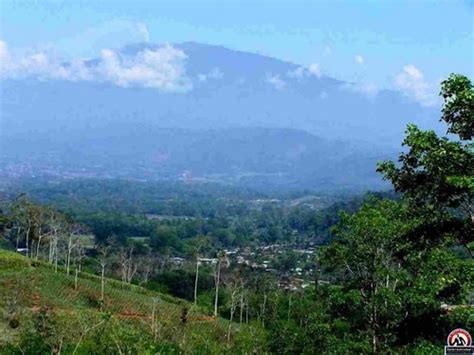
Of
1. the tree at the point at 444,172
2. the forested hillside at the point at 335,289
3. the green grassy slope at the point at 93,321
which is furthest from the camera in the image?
the green grassy slope at the point at 93,321

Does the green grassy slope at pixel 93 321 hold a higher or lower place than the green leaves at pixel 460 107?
lower

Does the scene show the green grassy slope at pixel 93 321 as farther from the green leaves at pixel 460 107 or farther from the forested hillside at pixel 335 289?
the green leaves at pixel 460 107

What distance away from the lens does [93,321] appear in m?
18.9

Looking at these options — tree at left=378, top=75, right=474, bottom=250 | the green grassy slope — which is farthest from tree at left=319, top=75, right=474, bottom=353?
the green grassy slope

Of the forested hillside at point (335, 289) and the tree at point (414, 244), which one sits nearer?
the tree at point (414, 244)

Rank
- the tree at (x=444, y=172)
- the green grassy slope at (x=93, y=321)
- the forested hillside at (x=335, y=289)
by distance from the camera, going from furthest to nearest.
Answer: the green grassy slope at (x=93, y=321) < the forested hillside at (x=335, y=289) < the tree at (x=444, y=172)

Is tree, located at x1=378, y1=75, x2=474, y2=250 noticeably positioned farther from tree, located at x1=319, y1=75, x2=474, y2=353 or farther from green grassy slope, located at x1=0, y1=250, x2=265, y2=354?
green grassy slope, located at x1=0, y1=250, x2=265, y2=354

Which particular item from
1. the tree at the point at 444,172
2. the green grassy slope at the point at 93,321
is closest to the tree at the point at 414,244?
the tree at the point at 444,172

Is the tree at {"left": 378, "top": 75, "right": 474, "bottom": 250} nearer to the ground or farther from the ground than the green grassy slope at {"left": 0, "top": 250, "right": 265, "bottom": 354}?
farther from the ground

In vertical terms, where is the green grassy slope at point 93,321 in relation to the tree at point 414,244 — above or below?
below

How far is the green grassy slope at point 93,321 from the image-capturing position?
1748cm

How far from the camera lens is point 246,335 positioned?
21688 millimetres

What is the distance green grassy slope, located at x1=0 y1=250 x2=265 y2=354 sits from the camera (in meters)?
17.5

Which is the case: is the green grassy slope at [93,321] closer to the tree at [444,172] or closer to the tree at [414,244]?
the tree at [414,244]
